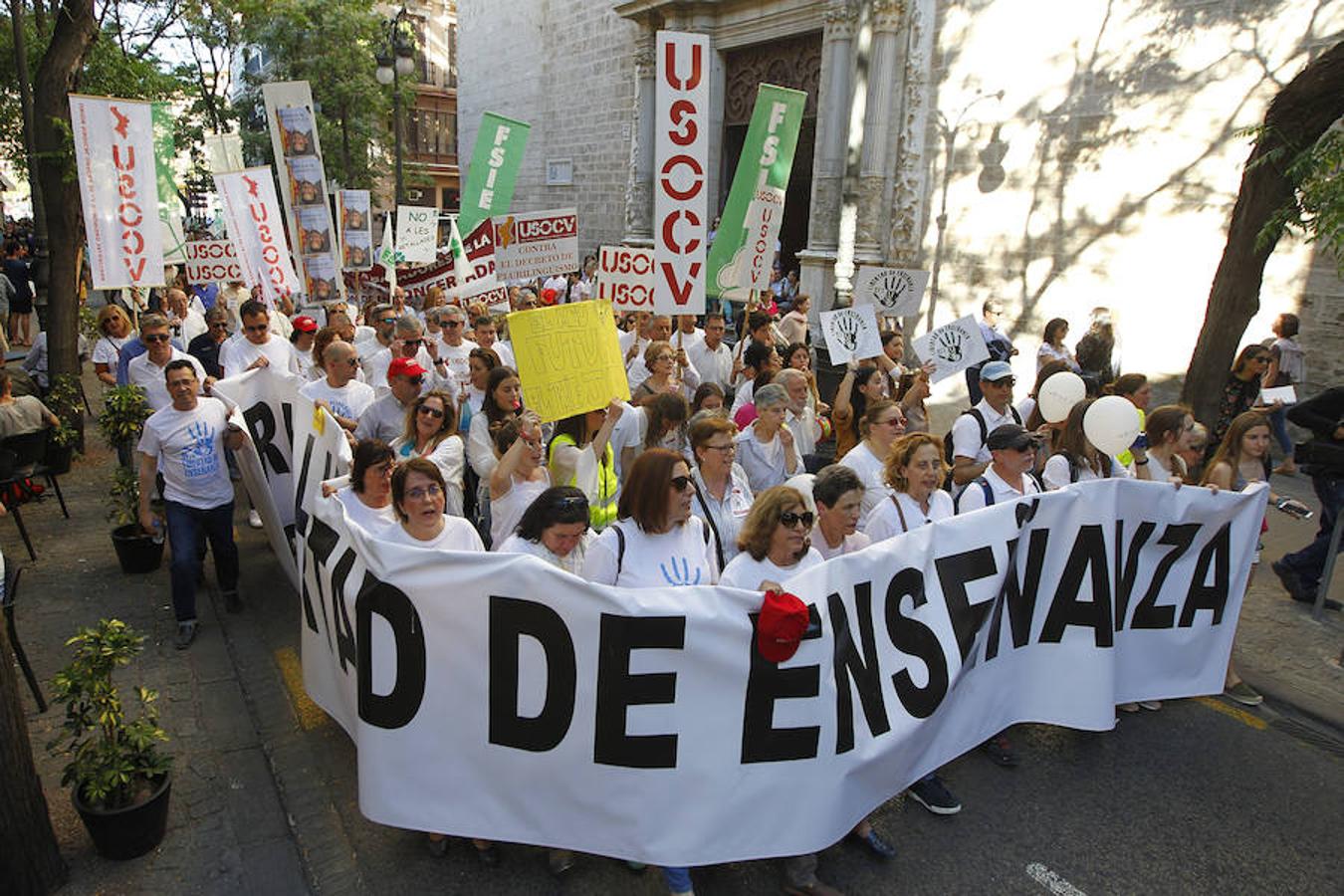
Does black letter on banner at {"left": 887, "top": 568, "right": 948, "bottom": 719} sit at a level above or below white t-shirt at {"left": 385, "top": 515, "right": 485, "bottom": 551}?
below

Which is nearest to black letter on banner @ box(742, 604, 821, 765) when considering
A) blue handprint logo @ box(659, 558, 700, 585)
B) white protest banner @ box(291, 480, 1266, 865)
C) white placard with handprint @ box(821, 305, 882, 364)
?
white protest banner @ box(291, 480, 1266, 865)

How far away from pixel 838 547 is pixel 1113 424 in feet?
6.55

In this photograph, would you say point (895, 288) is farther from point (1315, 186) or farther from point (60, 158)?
point (60, 158)

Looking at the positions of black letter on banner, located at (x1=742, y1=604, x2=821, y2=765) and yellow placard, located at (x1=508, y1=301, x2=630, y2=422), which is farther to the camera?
yellow placard, located at (x1=508, y1=301, x2=630, y2=422)

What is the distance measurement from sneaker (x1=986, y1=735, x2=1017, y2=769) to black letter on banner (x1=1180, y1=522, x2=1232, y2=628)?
1.22 meters

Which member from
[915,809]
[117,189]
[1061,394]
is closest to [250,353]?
[117,189]

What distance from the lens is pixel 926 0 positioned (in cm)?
1341

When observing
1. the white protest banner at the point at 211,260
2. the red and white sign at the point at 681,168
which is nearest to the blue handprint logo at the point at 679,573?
the red and white sign at the point at 681,168

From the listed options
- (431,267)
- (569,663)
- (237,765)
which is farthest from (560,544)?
(431,267)

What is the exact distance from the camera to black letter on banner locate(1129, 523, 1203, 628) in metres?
4.60

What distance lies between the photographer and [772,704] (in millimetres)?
3291

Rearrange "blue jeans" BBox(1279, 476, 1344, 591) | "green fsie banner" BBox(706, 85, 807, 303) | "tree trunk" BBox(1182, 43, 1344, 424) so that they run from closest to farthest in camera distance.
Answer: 1. "blue jeans" BBox(1279, 476, 1344, 591)
2. "tree trunk" BBox(1182, 43, 1344, 424)
3. "green fsie banner" BBox(706, 85, 807, 303)

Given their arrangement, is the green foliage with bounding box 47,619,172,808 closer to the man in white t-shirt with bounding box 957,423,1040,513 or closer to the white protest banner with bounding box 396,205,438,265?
the man in white t-shirt with bounding box 957,423,1040,513

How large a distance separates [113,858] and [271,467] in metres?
3.03
